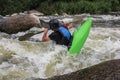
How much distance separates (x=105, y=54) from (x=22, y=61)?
189cm

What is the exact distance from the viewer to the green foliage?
16281mm

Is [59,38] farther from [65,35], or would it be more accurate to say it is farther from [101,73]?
[101,73]

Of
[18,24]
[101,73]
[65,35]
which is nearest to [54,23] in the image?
[65,35]

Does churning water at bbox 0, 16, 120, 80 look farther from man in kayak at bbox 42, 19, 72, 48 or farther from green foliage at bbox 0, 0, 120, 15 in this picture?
Answer: green foliage at bbox 0, 0, 120, 15

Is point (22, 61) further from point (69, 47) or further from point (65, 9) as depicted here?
point (65, 9)

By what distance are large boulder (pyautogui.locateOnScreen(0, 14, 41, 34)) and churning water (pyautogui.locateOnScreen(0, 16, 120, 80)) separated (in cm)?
110

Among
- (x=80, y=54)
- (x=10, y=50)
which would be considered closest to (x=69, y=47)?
(x=80, y=54)

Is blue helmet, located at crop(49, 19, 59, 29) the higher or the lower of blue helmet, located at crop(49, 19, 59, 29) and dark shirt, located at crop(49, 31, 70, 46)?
the higher

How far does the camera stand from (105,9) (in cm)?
1638

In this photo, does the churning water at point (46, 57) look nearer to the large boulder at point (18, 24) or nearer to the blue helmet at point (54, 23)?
the blue helmet at point (54, 23)

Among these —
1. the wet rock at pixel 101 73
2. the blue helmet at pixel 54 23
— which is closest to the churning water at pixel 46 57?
the blue helmet at pixel 54 23

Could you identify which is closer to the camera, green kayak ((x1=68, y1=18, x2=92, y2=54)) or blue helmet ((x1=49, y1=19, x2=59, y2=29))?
green kayak ((x1=68, y1=18, x2=92, y2=54))

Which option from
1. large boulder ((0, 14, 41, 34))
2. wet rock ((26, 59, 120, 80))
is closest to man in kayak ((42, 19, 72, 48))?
large boulder ((0, 14, 41, 34))

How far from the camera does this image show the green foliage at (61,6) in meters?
16.3
